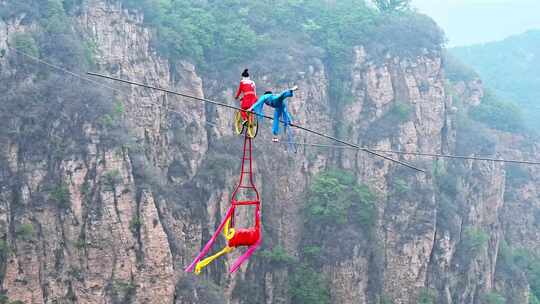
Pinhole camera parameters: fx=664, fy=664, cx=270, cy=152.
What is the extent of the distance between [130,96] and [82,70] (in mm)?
3010

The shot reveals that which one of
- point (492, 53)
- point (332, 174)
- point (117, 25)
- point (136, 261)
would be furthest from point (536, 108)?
point (136, 261)

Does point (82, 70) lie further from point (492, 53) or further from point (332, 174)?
point (492, 53)

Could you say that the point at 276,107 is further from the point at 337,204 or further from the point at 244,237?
the point at 337,204

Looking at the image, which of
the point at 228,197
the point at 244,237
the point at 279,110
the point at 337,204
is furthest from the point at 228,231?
the point at 337,204

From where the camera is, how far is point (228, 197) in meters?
26.9

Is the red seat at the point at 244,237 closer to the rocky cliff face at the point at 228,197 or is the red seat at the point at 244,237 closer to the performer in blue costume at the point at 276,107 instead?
the performer in blue costume at the point at 276,107

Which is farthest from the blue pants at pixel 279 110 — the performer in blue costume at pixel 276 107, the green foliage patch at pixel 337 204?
the green foliage patch at pixel 337 204

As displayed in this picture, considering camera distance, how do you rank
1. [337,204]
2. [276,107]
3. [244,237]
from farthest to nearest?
1. [337,204]
2. [244,237]
3. [276,107]

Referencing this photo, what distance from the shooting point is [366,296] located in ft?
92.7

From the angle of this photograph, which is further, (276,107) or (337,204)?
(337,204)

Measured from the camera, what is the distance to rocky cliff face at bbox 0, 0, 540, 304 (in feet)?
66.5

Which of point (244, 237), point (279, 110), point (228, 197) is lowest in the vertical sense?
point (244, 237)

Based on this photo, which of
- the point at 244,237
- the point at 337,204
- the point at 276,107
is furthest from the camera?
the point at 337,204

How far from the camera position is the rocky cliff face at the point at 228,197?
20266 millimetres
